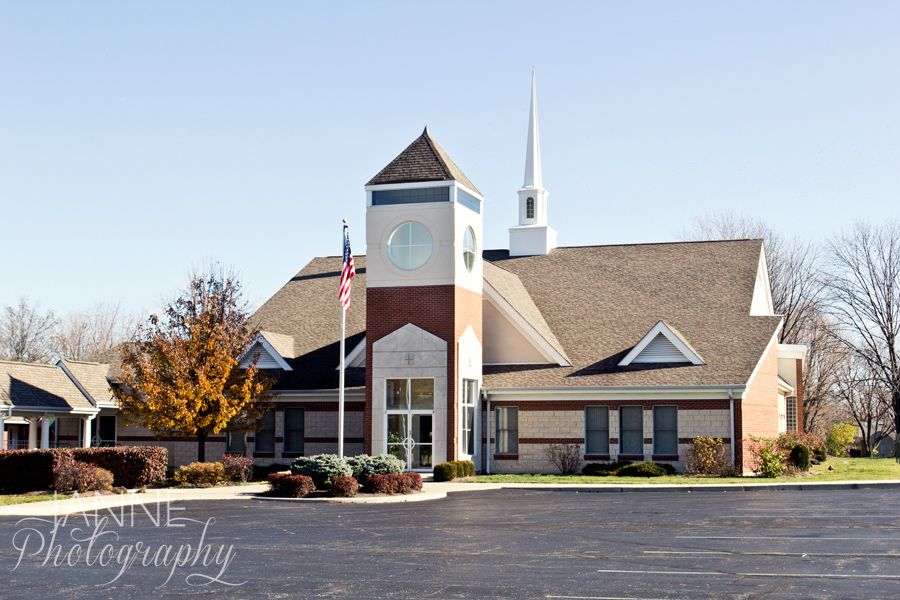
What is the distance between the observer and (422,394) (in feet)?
124

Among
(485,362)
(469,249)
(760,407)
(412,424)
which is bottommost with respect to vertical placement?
(412,424)

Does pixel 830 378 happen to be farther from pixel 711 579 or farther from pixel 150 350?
pixel 711 579

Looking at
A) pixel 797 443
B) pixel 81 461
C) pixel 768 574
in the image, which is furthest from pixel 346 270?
pixel 768 574

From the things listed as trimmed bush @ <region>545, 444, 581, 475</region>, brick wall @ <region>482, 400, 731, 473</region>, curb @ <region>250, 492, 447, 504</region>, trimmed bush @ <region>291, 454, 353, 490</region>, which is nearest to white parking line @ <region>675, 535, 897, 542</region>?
curb @ <region>250, 492, 447, 504</region>

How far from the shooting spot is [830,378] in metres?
77.2

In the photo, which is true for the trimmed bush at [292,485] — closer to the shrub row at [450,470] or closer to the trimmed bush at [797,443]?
the shrub row at [450,470]

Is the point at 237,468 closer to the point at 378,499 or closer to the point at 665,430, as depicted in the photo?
the point at 378,499

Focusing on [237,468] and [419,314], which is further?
[419,314]

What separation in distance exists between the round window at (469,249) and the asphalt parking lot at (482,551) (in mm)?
13358

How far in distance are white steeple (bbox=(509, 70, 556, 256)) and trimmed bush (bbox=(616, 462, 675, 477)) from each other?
15.2 metres

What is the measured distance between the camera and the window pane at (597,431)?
38.4 meters

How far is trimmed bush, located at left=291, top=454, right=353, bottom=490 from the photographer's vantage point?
30.2m

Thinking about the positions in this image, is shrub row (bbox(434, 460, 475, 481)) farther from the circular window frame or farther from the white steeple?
the white steeple

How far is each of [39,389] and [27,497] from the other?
10253 millimetres
